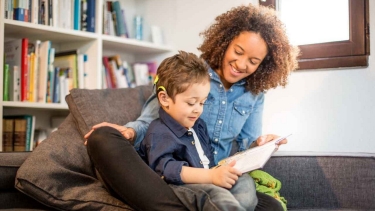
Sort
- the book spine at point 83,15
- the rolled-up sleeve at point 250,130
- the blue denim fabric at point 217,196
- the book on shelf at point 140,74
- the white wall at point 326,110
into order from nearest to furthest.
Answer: the blue denim fabric at point 217,196 < the rolled-up sleeve at point 250,130 < the white wall at point 326,110 < the book spine at point 83,15 < the book on shelf at point 140,74

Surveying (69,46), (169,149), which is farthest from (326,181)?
(69,46)

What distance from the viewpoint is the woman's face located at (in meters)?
1.73

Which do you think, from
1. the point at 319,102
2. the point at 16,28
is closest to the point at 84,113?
the point at 16,28

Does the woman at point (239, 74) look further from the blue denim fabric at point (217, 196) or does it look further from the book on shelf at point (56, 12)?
the book on shelf at point (56, 12)

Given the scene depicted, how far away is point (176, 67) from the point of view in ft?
4.84

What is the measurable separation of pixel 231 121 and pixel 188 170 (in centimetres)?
51

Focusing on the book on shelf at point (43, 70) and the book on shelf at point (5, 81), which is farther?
the book on shelf at point (43, 70)

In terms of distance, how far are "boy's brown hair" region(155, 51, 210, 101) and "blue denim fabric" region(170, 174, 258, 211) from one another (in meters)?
0.29

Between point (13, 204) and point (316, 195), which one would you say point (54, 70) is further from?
point (316, 195)

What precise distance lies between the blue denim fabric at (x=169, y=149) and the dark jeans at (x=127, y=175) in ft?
0.15

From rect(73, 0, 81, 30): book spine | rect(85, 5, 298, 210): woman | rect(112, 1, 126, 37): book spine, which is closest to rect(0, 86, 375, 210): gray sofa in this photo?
rect(85, 5, 298, 210): woman

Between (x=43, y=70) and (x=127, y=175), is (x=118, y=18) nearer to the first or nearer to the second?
(x=43, y=70)

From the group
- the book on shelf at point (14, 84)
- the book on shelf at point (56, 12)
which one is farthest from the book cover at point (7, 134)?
the book on shelf at point (56, 12)

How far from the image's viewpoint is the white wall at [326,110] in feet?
7.32
